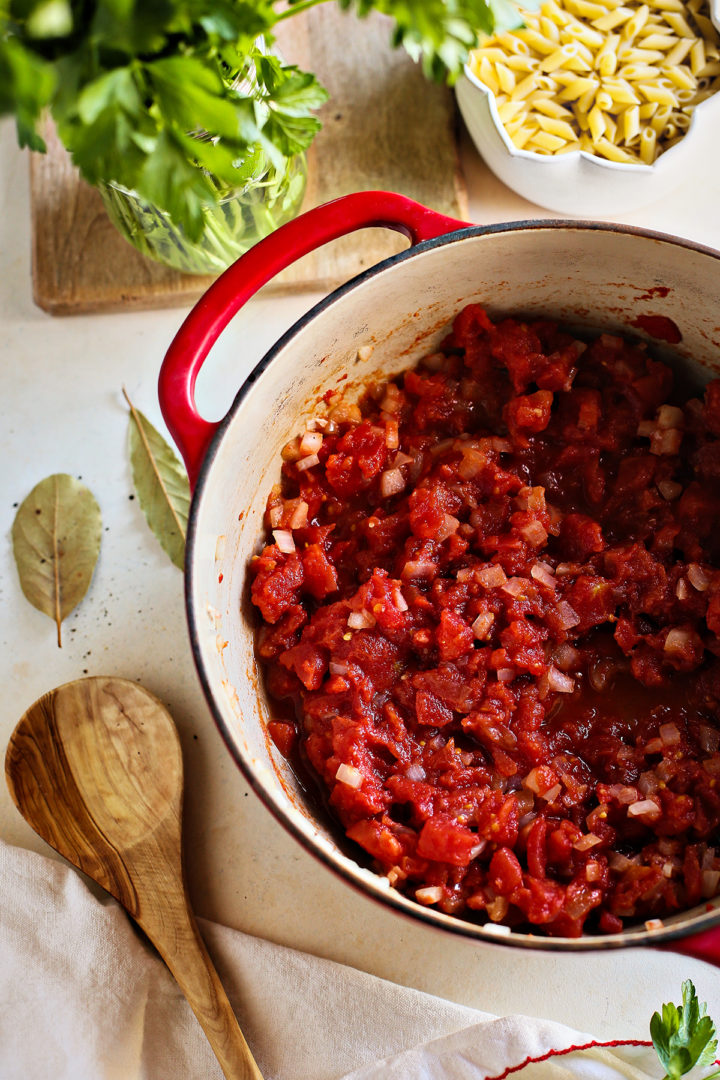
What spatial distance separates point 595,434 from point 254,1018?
164 centimetres

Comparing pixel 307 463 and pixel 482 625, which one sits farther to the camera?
pixel 307 463

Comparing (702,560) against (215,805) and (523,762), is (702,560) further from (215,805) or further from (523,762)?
(215,805)

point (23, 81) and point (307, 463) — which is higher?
point (23, 81)

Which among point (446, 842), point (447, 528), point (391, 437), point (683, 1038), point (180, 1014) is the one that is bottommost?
point (180, 1014)

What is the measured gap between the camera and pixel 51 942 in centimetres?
230

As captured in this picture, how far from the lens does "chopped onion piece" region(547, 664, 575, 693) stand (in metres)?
2.09

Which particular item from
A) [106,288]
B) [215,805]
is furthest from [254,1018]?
[106,288]

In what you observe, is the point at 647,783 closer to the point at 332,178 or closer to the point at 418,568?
the point at 418,568

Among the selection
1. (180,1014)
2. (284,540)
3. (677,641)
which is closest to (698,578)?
(677,641)

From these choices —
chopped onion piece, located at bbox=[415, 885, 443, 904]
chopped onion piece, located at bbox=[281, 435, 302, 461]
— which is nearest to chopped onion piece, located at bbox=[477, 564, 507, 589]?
chopped onion piece, located at bbox=[281, 435, 302, 461]

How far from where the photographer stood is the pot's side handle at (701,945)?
61.5 inches

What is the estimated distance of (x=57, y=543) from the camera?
2.53 meters

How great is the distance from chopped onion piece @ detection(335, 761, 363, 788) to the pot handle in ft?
2.26

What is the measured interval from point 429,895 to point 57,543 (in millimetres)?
1366
